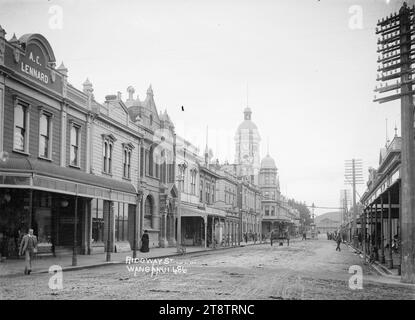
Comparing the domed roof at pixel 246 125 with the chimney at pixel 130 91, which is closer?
the chimney at pixel 130 91

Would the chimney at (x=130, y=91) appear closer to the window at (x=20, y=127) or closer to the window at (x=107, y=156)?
the window at (x=107, y=156)

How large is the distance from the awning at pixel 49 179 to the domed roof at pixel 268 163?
88773 mm

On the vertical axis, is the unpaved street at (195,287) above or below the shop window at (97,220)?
below

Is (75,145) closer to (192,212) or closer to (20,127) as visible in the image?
(20,127)

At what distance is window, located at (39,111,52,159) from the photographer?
77.9 ft

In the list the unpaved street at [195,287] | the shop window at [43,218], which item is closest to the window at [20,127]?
the shop window at [43,218]

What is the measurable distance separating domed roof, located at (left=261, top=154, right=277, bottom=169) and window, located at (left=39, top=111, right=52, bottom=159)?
91194 millimetres

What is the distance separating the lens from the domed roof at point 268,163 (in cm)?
11331

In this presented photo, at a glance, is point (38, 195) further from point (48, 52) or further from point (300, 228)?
point (300, 228)

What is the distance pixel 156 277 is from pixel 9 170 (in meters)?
7.29

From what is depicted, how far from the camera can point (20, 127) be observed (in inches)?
870

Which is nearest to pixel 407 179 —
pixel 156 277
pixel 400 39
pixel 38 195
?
pixel 400 39

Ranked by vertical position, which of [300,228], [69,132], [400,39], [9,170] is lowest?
[300,228]

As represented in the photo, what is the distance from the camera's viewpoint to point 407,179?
16.3 meters
